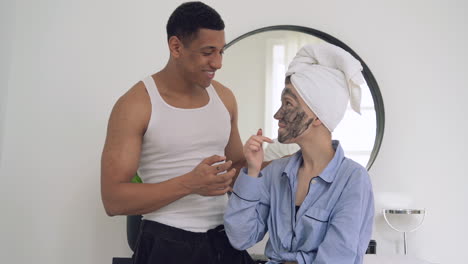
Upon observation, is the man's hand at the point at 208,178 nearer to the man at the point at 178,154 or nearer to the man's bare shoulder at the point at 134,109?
the man at the point at 178,154

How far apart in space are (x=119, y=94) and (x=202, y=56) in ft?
3.22

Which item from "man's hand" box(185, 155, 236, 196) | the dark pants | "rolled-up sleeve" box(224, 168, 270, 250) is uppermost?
"man's hand" box(185, 155, 236, 196)

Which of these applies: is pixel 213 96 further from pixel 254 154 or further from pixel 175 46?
pixel 254 154

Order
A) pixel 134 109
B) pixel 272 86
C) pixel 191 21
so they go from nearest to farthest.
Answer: pixel 134 109
pixel 191 21
pixel 272 86

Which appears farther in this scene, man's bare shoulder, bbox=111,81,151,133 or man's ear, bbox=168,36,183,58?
man's ear, bbox=168,36,183,58

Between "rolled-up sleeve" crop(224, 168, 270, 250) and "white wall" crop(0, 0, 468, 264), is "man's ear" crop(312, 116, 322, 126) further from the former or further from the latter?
"white wall" crop(0, 0, 468, 264)

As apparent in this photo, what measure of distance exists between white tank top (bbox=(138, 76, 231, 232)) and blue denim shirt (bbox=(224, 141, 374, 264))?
0.14 m

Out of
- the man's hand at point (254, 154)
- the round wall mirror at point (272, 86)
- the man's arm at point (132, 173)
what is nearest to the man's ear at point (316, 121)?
the man's hand at point (254, 154)

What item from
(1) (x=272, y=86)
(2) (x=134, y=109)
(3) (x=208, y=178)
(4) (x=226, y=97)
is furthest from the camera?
(1) (x=272, y=86)

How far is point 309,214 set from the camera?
1333 mm

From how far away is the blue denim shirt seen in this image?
1.27 metres

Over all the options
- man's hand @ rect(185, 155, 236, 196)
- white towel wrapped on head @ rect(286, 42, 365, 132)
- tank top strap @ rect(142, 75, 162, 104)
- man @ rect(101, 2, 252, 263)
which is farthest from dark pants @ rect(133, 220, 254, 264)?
white towel wrapped on head @ rect(286, 42, 365, 132)

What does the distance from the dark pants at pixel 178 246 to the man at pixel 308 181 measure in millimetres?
83

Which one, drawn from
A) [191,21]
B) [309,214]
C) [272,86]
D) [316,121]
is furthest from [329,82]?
[272,86]
